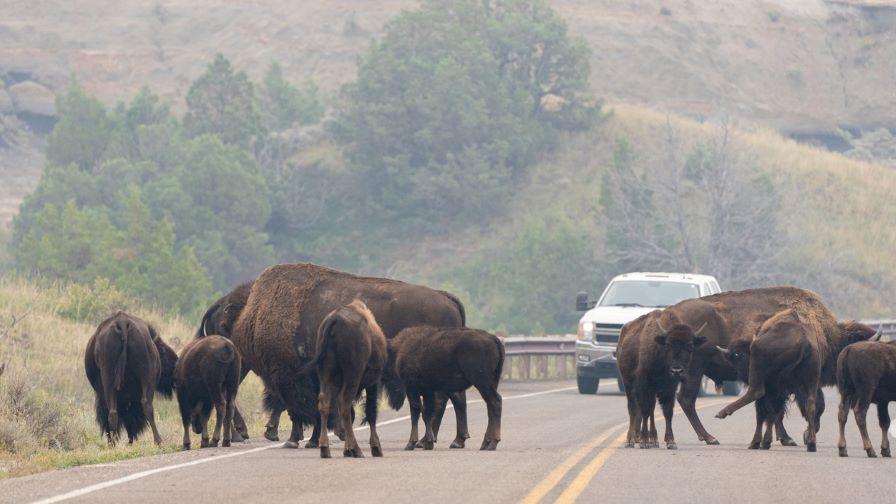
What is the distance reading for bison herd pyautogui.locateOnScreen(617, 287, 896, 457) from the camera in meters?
16.2

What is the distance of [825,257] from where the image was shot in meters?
65.3

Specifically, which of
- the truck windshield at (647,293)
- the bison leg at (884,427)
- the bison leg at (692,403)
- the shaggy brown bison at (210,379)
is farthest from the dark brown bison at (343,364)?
the truck windshield at (647,293)

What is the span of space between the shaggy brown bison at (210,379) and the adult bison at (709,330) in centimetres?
434

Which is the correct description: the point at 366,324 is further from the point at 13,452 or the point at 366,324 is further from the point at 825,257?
the point at 825,257

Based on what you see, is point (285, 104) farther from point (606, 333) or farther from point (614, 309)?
point (606, 333)

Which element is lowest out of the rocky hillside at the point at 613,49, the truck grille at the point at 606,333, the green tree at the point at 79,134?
the truck grille at the point at 606,333

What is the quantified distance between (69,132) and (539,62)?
22.3 metres

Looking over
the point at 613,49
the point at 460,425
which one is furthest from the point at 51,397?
the point at 613,49

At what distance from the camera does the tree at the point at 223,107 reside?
6981 centimetres

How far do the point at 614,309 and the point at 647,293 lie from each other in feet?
2.78

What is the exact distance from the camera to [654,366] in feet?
55.4

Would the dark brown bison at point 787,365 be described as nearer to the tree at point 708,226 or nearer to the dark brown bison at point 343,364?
the dark brown bison at point 343,364

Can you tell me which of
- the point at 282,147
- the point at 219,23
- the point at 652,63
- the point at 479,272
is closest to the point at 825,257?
the point at 479,272

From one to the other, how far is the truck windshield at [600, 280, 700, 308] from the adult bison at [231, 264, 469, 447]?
1171 cm
